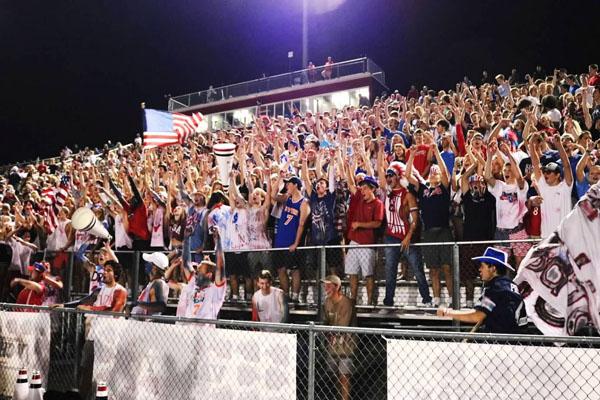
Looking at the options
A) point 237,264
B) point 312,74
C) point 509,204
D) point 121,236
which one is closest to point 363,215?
point 509,204

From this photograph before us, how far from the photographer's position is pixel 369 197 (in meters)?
8.19

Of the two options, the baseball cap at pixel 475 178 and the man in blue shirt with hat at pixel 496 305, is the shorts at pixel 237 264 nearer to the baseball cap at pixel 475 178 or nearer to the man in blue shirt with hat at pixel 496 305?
the baseball cap at pixel 475 178

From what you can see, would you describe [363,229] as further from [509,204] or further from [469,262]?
[509,204]

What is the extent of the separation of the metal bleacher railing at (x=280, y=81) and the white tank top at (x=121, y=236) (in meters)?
25.0

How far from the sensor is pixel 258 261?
340 inches

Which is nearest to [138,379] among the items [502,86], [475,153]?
[475,153]

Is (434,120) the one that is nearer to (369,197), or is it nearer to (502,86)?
(502,86)

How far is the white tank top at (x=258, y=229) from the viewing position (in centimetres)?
909

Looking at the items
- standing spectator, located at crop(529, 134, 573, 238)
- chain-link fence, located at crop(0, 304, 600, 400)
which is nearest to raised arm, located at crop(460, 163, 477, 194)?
standing spectator, located at crop(529, 134, 573, 238)

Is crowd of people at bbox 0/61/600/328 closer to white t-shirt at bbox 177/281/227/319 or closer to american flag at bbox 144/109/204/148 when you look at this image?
white t-shirt at bbox 177/281/227/319

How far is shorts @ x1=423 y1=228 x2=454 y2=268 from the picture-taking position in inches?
289

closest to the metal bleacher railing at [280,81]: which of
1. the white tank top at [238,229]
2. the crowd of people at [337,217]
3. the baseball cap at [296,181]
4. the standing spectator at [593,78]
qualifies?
the standing spectator at [593,78]

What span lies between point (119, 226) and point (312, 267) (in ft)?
14.9

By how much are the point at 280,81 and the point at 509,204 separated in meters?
30.0
